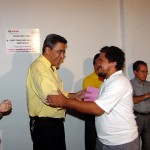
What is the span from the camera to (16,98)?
3.09 metres

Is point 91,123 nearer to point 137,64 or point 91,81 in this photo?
point 91,81

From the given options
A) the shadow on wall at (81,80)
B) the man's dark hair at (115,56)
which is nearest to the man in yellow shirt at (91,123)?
the shadow on wall at (81,80)


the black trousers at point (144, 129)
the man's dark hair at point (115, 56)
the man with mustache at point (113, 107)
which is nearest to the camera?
Result: the man with mustache at point (113, 107)

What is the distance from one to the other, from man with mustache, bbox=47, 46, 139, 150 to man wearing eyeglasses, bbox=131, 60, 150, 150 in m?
1.29

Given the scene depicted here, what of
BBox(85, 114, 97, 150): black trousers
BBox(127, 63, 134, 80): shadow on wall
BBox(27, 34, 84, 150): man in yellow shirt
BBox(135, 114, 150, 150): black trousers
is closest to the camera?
BBox(27, 34, 84, 150): man in yellow shirt

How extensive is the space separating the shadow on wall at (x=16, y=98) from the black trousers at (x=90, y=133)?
0.80 meters

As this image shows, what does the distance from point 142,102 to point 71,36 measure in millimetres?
1355

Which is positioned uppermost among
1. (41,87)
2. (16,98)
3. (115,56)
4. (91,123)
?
(115,56)

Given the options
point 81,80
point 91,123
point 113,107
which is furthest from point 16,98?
point 113,107

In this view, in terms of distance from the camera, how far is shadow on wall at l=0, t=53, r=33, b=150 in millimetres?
3064

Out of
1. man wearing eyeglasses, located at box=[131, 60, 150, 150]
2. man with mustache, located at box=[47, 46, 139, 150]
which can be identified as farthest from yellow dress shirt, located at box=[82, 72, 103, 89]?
man with mustache, located at box=[47, 46, 139, 150]

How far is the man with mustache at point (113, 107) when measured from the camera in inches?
71.8

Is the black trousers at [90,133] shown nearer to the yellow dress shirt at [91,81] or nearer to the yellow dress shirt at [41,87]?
the yellow dress shirt at [91,81]

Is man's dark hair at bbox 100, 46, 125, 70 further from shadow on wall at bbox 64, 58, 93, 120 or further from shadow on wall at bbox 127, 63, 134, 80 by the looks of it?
shadow on wall at bbox 127, 63, 134, 80
